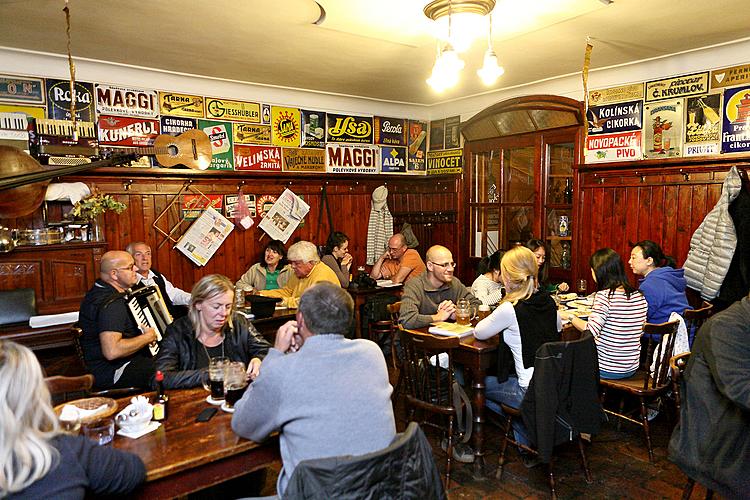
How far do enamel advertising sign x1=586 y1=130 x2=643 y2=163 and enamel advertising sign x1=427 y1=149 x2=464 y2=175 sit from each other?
182cm

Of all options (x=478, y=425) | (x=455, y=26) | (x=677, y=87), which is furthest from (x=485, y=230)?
(x=478, y=425)

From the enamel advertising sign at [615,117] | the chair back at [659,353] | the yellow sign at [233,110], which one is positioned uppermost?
the yellow sign at [233,110]

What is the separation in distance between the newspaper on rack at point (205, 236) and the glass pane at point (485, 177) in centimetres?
306

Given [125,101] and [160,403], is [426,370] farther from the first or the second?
[125,101]

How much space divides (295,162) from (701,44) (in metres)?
4.25

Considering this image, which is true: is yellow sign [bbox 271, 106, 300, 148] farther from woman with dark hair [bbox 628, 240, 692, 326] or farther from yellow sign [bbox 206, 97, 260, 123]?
Result: woman with dark hair [bbox 628, 240, 692, 326]

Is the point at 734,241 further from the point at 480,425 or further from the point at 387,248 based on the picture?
the point at 387,248

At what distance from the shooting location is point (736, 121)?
4.44 metres

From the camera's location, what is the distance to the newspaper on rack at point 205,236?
5668 millimetres

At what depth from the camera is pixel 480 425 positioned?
3.32m

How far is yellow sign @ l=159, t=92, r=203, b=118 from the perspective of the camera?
5398 mm

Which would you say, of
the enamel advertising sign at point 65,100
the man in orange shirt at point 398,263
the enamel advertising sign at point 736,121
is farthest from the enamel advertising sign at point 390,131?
the enamel advertising sign at point 736,121

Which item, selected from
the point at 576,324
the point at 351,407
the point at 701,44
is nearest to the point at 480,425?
the point at 576,324

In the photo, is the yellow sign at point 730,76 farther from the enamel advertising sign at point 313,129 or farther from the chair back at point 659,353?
the enamel advertising sign at point 313,129
